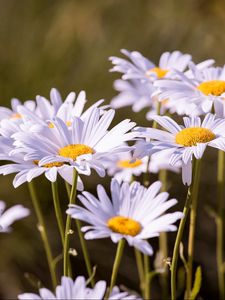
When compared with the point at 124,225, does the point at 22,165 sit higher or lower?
higher

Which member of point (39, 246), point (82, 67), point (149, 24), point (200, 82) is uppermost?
point (149, 24)

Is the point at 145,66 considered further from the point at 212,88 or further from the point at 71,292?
the point at 71,292

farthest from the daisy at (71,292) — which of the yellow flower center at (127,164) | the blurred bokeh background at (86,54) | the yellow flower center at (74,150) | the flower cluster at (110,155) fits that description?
the blurred bokeh background at (86,54)

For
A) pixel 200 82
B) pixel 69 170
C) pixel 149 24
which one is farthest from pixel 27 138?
pixel 149 24

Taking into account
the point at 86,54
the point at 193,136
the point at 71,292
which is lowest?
the point at 71,292

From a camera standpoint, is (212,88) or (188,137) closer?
(188,137)

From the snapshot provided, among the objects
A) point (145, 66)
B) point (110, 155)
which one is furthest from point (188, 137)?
point (145, 66)

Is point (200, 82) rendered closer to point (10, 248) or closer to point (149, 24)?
point (10, 248)
